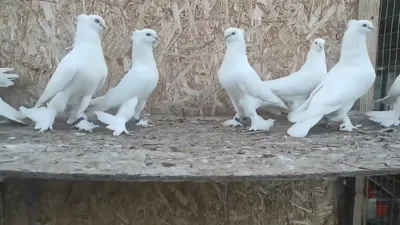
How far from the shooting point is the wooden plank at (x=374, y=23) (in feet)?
4.86

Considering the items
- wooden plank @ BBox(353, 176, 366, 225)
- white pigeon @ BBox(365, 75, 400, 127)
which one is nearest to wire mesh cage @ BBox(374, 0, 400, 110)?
white pigeon @ BBox(365, 75, 400, 127)

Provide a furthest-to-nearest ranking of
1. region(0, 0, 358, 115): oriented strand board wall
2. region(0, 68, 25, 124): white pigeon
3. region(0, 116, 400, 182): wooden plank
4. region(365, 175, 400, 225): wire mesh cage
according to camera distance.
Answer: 1. region(365, 175, 400, 225): wire mesh cage
2. region(0, 0, 358, 115): oriented strand board wall
3. region(0, 68, 25, 124): white pigeon
4. region(0, 116, 400, 182): wooden plank

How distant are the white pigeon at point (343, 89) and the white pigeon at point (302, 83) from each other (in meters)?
0.07

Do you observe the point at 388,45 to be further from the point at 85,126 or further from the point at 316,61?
the point at 85,126

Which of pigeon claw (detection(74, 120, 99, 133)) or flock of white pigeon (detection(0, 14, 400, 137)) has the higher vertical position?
flock of white pigeon (detection(0, 14, 400, 137))

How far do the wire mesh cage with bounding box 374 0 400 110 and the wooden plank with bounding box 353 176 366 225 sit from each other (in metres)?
0.28

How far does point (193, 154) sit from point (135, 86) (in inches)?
Result: 14.1

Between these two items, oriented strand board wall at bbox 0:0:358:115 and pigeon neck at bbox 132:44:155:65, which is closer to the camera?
pigeon neck at bbox 132:44:155:65

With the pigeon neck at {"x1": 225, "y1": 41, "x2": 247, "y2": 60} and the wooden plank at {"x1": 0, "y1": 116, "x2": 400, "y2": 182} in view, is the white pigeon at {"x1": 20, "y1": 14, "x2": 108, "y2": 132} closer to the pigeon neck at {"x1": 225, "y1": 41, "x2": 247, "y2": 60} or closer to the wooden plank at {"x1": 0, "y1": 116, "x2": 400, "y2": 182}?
the wooden plank at {"x1": 0, "y1": 116, "x2": 400, "y2": 182}

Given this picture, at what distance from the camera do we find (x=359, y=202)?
149 cm

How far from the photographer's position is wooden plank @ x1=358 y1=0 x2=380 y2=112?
148 cm

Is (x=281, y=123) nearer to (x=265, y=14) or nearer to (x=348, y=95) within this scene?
(x=348, y=95)

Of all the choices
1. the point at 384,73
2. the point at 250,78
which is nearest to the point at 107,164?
the point at 250,78

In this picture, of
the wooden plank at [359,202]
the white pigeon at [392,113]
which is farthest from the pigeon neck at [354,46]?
the wooden plank at [359,202]
